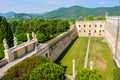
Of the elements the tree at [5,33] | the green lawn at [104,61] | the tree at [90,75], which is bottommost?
the green lawn at [104,61]

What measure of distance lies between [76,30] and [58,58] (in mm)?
28463

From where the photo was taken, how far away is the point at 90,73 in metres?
13.5

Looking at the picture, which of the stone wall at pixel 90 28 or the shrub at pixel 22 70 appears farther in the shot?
the stone wall at pixel 90 28

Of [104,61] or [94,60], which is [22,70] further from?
[104,61]

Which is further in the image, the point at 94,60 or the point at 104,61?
the point at 94,60

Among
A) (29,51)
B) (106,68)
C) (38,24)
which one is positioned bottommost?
(106,68)

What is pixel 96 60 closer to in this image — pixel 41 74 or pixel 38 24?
pixel 41 74

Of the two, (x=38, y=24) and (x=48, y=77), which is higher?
(x=38, y=24)

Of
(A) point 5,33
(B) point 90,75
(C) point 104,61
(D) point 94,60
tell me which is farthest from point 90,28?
(B) point 90,75

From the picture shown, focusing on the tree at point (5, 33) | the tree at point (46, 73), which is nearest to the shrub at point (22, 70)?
the tree at point (46, 73)

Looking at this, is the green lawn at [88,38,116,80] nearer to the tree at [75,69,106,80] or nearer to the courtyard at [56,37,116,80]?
the courtyard at [56,37,116,80]

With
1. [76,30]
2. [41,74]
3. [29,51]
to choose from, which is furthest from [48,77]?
[76,30]

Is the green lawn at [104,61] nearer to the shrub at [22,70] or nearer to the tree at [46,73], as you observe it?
the tree at [46,73]

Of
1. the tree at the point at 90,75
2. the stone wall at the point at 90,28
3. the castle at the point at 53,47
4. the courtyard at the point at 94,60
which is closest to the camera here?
the tree at the point at 90,75
